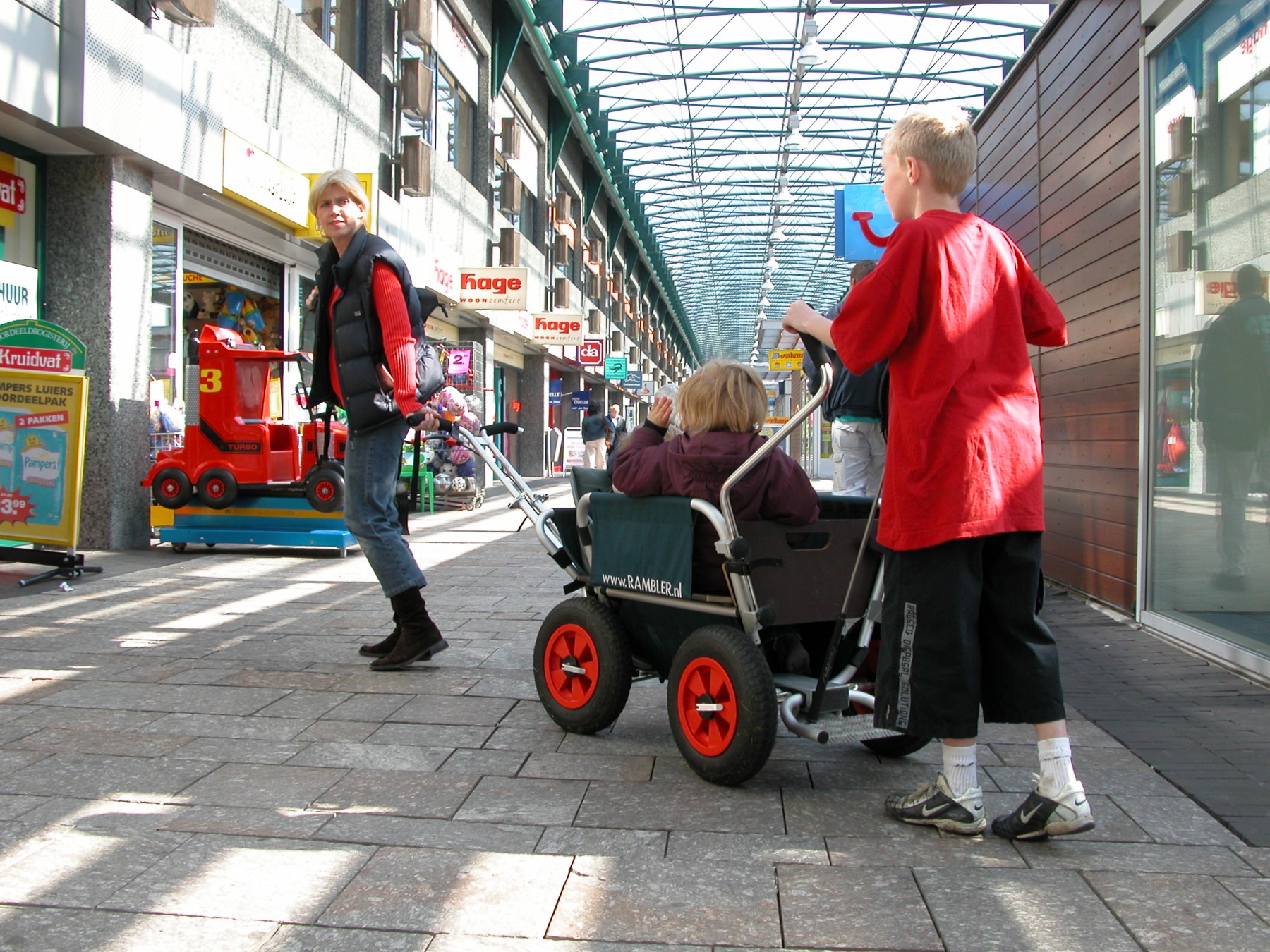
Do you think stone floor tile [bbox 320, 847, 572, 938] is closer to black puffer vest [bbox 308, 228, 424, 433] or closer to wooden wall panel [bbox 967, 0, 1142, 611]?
black puffer vest [bbox 308, 228, 424, 433]

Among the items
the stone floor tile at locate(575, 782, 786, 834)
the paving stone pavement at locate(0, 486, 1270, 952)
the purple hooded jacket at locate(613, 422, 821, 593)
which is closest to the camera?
the paving stone pavement at locate(0, 486, 1270, 952)

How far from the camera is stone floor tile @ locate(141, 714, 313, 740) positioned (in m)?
3.51

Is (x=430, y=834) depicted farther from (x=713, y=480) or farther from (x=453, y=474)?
(x=453, y=474)

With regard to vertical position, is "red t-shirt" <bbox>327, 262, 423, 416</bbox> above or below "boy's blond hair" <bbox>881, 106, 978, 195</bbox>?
below

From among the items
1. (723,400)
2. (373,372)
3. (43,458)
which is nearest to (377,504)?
(373,372)

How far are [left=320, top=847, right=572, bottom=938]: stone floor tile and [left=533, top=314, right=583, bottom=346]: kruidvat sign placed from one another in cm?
2248

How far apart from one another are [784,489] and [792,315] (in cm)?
49

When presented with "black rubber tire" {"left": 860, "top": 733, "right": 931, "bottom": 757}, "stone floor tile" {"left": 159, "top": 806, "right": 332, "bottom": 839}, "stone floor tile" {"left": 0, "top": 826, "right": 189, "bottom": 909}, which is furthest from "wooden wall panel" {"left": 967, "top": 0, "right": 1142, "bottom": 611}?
"stone floor tile" {"left": 0, "top": 826, "right": 189, "bottom": 909}

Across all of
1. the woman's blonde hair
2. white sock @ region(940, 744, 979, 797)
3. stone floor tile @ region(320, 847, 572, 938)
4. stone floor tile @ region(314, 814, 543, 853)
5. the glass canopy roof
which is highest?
the glass canopy roof

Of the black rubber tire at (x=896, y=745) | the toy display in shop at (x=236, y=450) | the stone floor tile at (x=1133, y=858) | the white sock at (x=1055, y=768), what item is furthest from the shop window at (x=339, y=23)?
the stone floor tile at (x=1133, y=858)

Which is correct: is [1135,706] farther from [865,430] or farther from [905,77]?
[905,77]

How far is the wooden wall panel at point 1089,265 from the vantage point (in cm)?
602

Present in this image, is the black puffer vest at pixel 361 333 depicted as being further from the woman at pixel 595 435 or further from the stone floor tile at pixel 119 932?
the woman at pixel 595 435

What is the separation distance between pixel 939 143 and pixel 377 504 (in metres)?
2.58
